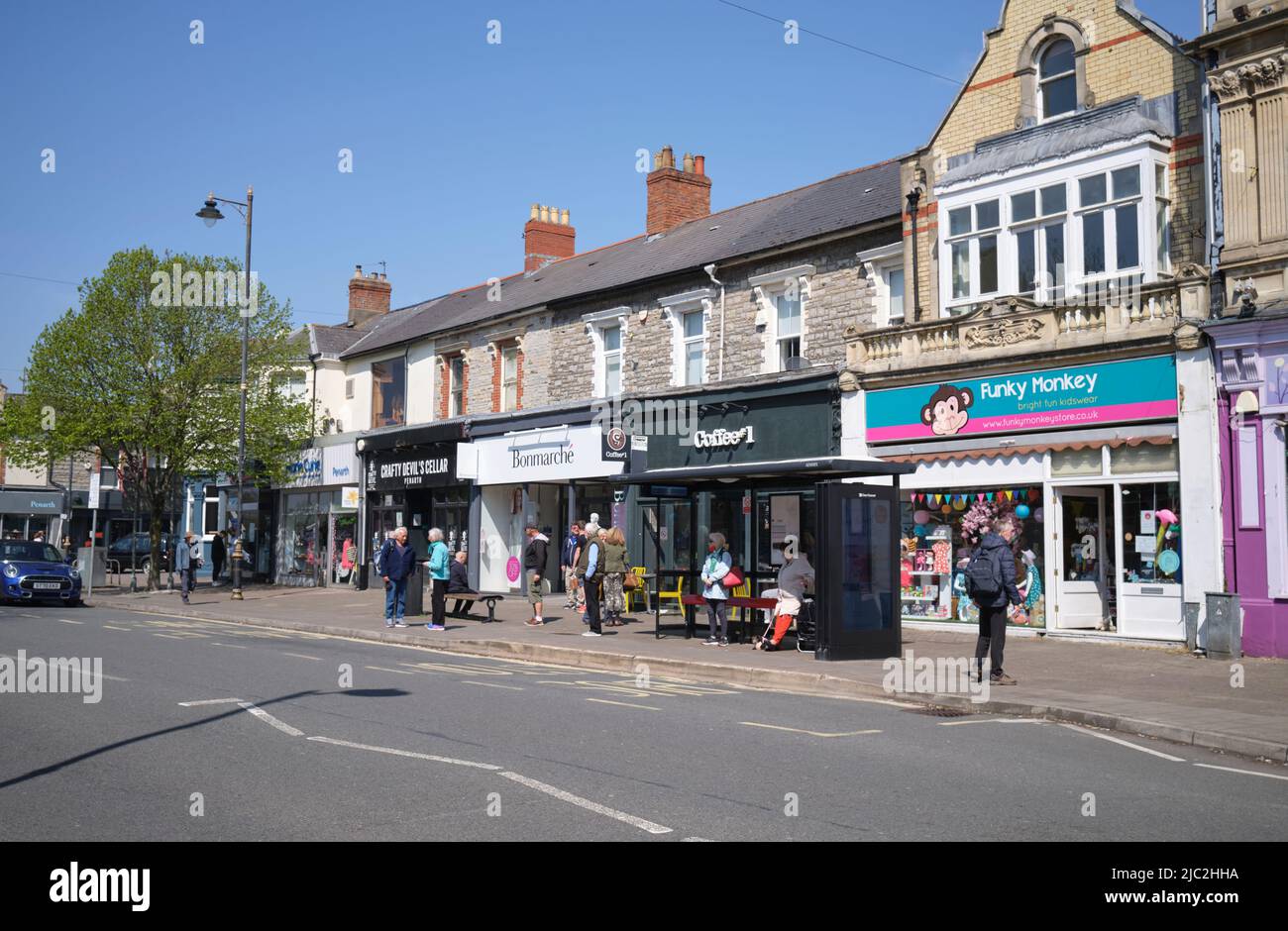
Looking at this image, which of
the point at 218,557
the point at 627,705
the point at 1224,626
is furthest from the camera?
the point at 218,557

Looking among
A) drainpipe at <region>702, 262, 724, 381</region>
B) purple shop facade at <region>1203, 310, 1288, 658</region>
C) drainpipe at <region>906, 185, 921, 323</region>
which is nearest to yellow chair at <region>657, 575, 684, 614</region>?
drainpipe at <region>702, 262, 724, 381</region>

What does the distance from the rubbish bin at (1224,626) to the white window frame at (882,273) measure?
7.99m

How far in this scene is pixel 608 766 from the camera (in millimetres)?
7656

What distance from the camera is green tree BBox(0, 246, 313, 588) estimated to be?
3038cm

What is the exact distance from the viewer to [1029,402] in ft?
59.1

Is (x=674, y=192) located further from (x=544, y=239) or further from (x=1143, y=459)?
(x=1143, y=459)

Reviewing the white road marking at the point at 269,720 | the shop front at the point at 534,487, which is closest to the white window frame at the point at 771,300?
the shop front at the point at 534,487

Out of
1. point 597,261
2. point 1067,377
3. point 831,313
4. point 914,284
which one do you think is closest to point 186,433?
point 597,261

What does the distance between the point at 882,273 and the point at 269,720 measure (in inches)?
607

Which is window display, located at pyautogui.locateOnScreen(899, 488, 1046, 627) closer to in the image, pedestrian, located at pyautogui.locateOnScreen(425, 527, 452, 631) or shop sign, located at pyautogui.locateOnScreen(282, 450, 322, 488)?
pedestrian, located at pyautogui.locateOnScreen(425, 527, 452, 631)

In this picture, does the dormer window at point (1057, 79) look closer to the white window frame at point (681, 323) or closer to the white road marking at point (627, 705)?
the white window frame at point (681, 323)

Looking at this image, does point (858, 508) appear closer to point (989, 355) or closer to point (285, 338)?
point (989, 355)

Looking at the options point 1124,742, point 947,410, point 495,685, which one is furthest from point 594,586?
point 1124,742

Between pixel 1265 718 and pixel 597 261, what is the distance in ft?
75.8
